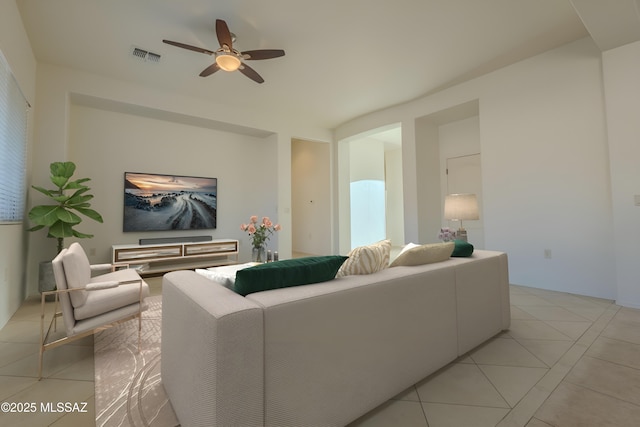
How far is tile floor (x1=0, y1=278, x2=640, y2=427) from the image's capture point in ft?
4.51

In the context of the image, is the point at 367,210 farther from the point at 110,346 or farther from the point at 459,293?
the point at 110,346

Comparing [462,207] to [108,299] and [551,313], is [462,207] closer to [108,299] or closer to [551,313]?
[551,313]

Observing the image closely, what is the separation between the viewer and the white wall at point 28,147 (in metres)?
2.54

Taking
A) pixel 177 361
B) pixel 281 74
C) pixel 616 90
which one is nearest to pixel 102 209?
pixel 281 74

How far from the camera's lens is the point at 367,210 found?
294 inches

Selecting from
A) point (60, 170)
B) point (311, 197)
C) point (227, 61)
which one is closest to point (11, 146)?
point (60, 170)

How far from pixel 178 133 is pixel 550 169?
19.3 ft

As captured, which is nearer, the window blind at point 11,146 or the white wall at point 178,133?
the window blind at point 11,146

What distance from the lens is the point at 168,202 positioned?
501 centimetres

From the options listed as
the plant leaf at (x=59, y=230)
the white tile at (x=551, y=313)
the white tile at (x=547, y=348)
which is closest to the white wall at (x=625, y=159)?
the white tile at (x=551, y=313)

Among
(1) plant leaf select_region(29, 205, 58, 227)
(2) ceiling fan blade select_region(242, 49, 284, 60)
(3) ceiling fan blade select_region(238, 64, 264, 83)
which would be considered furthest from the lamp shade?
(1) plant leaf select_region(29, 205, 58, 227)

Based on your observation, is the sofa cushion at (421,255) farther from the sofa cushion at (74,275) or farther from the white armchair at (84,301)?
the sofa cushion at (74,275)

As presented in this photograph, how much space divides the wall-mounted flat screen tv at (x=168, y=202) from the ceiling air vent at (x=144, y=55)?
75.2 inches

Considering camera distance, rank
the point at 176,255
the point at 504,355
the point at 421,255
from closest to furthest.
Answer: the point at 421,255 → the point at 504,355 → the point at 176,255
